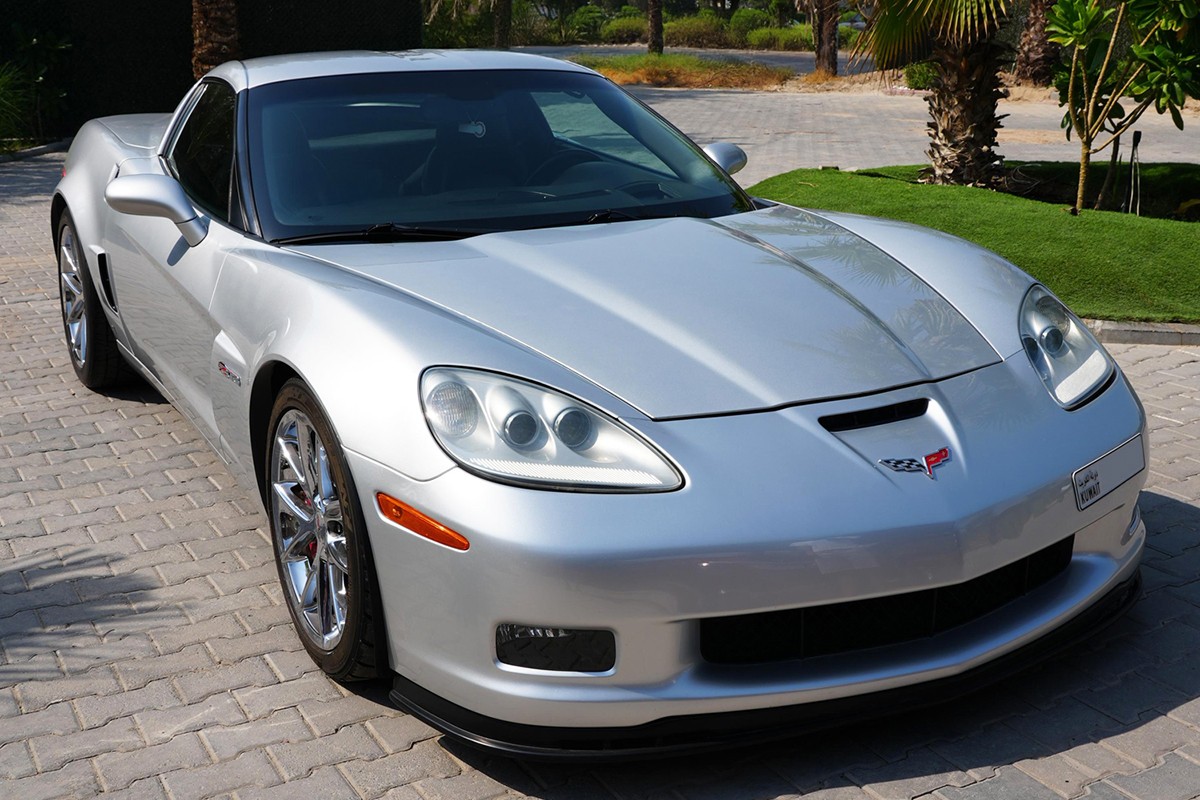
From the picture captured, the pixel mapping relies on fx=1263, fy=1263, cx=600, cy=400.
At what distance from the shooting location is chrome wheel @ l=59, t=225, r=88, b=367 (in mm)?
5742

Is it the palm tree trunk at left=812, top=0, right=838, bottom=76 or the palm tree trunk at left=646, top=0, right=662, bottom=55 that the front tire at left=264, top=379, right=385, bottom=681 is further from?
the palm tree trunk at left=646, top=0, right=662, bottom=55

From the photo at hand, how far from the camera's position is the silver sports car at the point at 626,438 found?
2.62m

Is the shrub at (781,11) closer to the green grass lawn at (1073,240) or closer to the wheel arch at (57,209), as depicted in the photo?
the green grass lawn at (1073,240)

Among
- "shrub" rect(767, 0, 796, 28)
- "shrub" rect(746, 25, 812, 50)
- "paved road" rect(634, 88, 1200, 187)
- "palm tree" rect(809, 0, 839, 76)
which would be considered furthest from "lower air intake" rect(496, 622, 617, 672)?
"shrub" rect(767, 0, 796, 28)

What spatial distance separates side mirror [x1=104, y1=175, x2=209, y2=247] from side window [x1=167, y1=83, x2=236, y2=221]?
0.29 feet

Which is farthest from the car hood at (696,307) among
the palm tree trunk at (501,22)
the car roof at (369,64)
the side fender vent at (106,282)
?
the palm tree trunk at (501,22)

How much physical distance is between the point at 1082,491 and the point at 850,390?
0.61 meters

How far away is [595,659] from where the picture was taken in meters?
2.65

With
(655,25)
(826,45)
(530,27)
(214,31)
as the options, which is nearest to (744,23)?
(530,27)

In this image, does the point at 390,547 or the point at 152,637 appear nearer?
the point at 390,547

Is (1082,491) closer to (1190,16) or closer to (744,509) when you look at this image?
(744,509)

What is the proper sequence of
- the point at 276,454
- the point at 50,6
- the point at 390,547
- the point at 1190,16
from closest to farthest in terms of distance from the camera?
1. the point at 390,547
2. the point at 276,454
3. the point at 1190,16
4. the point at 50,6

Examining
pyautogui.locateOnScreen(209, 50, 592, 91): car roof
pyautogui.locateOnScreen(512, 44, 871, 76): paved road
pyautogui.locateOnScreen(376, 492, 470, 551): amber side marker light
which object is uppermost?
pyautogui.locateOnScreen(209, 50, 592, 91): car roof

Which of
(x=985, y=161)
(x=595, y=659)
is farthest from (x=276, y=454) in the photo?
(x=985, y=161)
